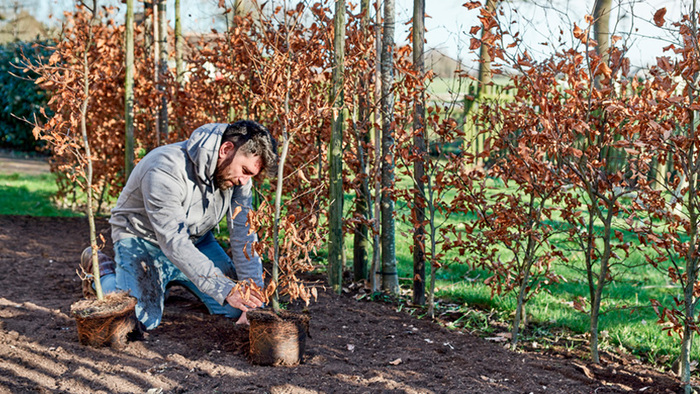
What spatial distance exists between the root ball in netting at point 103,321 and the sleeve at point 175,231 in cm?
39

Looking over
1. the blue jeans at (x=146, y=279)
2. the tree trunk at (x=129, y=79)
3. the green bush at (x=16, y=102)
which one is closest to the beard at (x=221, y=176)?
the blue jeans at (x=146, y=279)

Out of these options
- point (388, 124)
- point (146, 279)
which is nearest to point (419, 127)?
point (388, 124)

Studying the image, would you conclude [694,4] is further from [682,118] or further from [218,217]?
[218,217]

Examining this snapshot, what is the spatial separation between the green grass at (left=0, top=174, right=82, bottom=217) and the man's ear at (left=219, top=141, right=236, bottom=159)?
4.92 meters

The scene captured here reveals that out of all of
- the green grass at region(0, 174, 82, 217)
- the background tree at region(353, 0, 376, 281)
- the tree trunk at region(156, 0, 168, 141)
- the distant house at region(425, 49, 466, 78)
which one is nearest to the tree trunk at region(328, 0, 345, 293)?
the background tree at region(353, 0, 376, 281)

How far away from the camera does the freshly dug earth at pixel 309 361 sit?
275cm

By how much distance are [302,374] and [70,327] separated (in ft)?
5.09

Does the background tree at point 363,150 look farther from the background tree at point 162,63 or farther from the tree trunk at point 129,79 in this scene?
the background tree at point 162,63

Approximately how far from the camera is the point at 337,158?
4043mm

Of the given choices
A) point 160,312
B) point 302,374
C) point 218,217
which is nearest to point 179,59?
point 218,217

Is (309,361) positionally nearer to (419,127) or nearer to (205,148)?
(205,148)

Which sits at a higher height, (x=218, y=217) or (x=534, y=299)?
(x=218, y=217)

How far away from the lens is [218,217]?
3.82 metres

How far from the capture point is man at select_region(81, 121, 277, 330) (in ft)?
10.6
